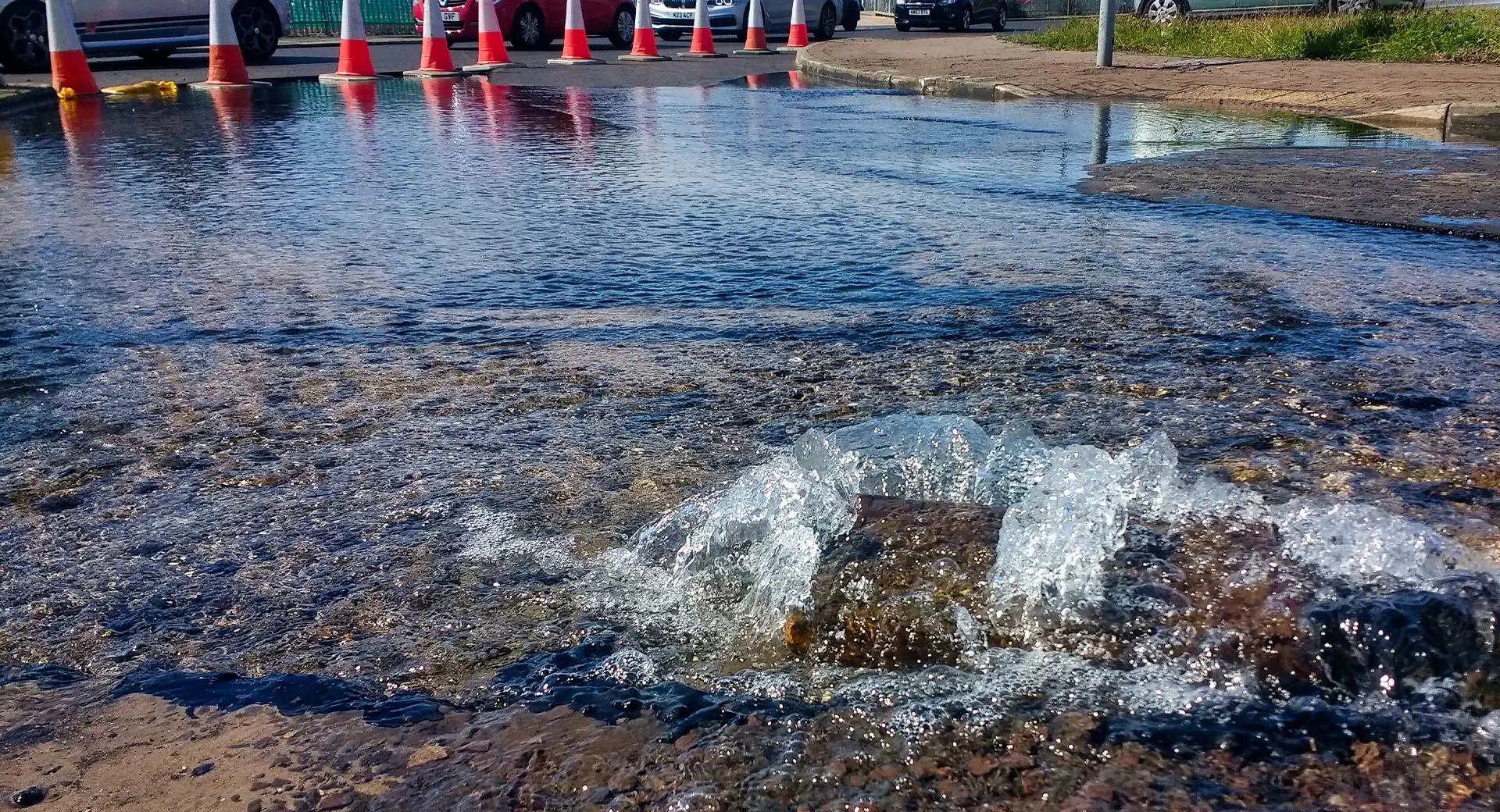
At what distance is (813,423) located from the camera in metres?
2.91

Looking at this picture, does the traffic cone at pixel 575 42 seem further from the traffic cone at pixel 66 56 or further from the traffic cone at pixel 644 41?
the traffic cone at pixel 66 56

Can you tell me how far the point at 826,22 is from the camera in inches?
965

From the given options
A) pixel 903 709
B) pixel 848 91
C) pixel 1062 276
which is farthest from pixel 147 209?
pixel 848 91

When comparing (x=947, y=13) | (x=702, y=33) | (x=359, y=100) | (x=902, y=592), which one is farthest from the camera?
(x=947, y=13)

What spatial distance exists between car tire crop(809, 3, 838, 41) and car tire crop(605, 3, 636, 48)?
4393mm

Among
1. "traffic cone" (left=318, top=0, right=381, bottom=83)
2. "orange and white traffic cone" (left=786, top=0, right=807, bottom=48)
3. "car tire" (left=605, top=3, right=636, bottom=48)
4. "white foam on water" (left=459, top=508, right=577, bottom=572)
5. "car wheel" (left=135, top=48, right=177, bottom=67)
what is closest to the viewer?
"white foam on water" (left=459, top=508, right=577, bottom=572)

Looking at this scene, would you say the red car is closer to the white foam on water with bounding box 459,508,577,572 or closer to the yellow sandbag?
the yellow sandbag

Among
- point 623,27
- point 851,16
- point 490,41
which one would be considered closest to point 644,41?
A: point 490,41

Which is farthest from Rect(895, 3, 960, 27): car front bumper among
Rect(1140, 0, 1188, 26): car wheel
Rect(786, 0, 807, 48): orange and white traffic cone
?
Rect(1140, 0, 1188, 26): car wheel

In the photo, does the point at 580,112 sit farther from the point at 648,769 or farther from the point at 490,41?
the point at 648,769

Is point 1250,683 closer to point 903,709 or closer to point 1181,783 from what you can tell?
point 1181,783

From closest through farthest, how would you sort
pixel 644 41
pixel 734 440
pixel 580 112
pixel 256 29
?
pixel 734 440 < pixel 580 112 < pixel 256 29 < pixel 644 41

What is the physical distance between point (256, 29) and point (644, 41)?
17.3 feet

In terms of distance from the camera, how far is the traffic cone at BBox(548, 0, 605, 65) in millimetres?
17266
